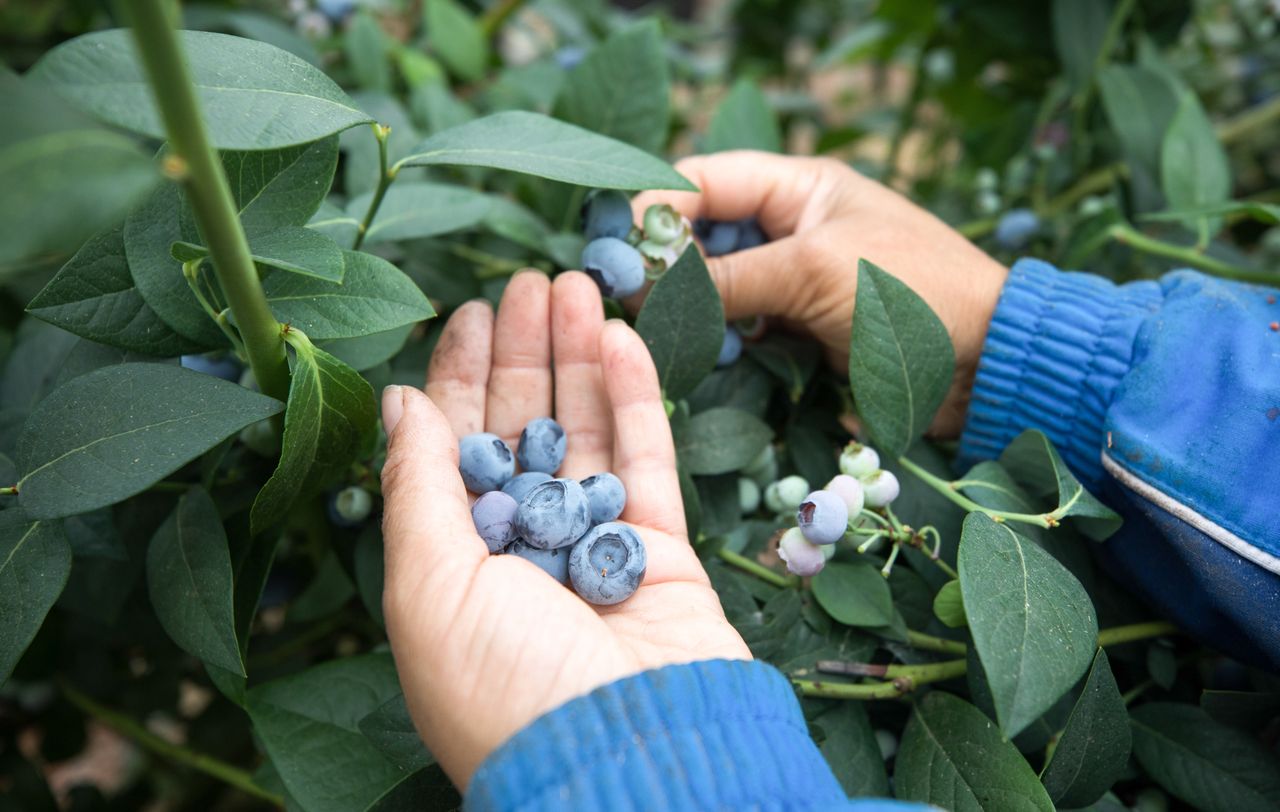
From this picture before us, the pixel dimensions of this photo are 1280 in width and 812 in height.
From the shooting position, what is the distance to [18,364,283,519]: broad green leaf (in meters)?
0.58

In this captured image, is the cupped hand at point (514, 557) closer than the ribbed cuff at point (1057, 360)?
Yes

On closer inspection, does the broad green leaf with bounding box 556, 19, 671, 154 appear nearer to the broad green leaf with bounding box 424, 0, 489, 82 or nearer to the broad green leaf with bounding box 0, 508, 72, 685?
the broad green leaf with bounding box 424, 0, 489, 82

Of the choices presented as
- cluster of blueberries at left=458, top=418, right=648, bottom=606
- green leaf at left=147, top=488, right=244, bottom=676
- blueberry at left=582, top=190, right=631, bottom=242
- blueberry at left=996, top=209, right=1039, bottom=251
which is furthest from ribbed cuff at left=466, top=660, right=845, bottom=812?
blueberry at left=996, top=209, right=1039, bottom=251

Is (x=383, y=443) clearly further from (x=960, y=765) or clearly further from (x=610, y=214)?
(x=960, y=765)

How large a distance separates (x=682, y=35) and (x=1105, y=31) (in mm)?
972

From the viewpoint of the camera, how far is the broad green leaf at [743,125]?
1185 millimetres

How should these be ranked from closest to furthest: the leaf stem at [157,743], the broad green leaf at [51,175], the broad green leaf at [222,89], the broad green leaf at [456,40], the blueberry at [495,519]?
the broad green leaf at [51,175], the broad green leaf at [222,89], the blueberry at [495,519], the leaf stem at [157,743], the broad green leaf at [456,40]

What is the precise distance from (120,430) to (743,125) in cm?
87

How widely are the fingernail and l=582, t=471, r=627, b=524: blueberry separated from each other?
0.54ft

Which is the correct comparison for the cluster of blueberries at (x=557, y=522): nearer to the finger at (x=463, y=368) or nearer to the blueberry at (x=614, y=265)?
the finger at (x=463, y=368)

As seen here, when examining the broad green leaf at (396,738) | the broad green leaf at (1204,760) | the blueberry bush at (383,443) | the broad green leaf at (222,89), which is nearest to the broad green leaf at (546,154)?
the blueberry bush at (383,443)

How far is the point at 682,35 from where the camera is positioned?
81.9 inches

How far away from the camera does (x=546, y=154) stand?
74 cm

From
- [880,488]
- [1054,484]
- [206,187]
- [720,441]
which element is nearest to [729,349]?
[720,441]
